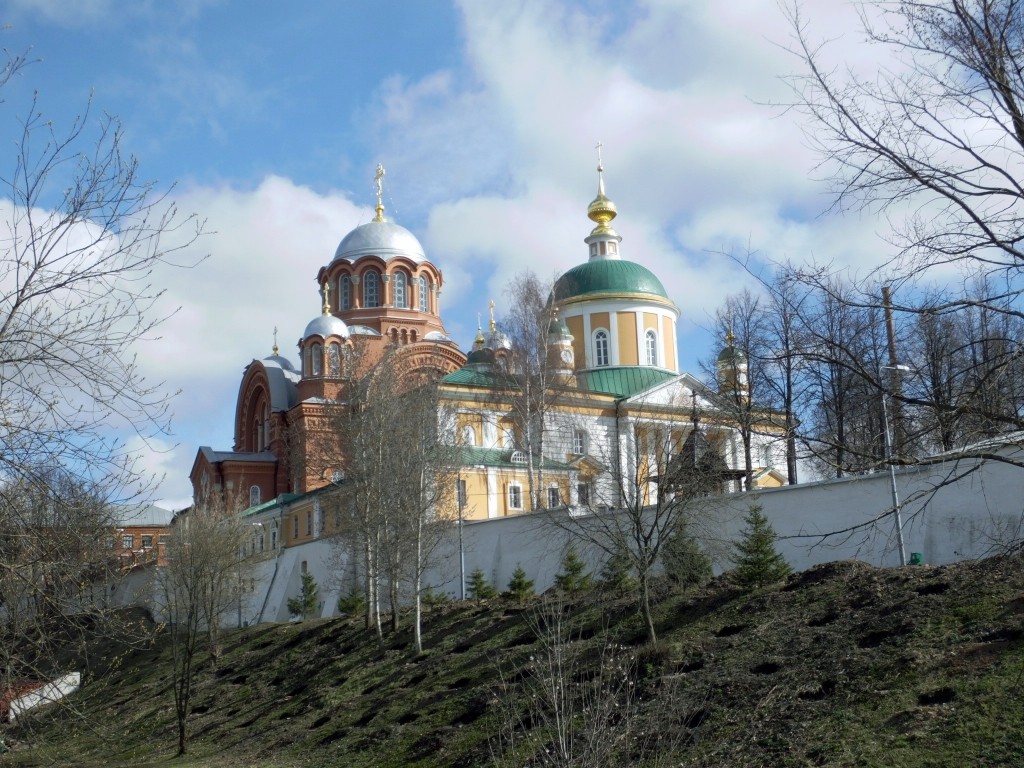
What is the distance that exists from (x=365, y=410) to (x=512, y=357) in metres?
6.14

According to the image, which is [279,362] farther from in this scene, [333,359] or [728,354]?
[728,354]

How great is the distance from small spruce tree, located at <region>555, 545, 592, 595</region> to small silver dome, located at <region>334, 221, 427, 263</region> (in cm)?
3001

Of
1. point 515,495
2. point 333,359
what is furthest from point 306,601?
point 333,359

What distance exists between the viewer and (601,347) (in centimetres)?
4331

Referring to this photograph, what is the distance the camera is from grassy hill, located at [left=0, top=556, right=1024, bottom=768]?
1048 cm

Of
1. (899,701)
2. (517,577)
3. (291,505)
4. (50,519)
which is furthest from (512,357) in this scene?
(50,519)

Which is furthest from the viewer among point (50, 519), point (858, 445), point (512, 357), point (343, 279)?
point (343, 279)

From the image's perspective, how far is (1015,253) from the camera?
5715mm

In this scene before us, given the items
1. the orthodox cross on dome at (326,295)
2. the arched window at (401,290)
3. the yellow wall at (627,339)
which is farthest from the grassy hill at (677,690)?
the arched window at (401,290)

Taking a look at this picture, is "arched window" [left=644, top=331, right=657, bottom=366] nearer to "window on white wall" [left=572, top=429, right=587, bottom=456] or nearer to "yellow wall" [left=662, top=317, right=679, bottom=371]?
"yellow wall" [left=662, top=317, right=679, bottom=371]

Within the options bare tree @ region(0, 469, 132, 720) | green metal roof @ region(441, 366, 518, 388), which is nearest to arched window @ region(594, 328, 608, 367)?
green metal roof @ region(441, 366, 518, 388)

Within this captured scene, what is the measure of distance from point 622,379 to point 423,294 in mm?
11502

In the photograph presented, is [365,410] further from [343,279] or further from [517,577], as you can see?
[343,279]

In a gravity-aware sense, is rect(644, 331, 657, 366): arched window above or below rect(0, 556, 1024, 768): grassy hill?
above
